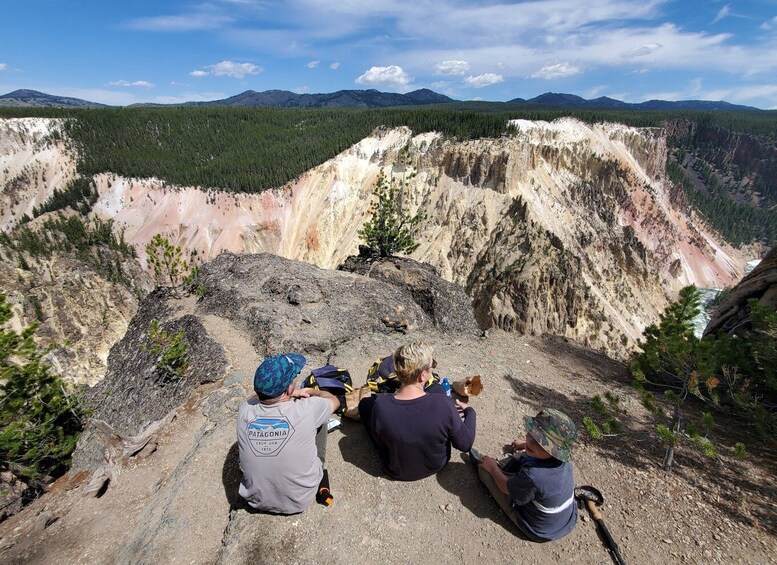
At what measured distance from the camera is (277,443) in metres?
3.62

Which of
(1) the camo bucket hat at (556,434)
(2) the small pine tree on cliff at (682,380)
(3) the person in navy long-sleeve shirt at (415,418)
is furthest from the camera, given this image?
(2) the small pine tree on cliff at (682,380)

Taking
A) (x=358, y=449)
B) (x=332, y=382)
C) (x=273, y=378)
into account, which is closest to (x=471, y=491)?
(x=358, y=449)

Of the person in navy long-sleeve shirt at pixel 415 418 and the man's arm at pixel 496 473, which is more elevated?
the person in navy long-sleeve shirt at pixel 415 418

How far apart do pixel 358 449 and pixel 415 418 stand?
149 centimetres

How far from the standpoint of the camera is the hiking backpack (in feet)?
18.8

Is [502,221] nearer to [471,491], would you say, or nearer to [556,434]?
[471,491]

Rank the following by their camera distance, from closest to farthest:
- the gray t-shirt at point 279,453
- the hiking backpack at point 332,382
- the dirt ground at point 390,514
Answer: the gray t-shirt at point 279,453 < the dirt ground at point 390,514 < the hiking backpack at point 332,382

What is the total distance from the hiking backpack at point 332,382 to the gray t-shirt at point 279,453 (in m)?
1.68

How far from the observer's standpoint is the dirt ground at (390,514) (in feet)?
12.6

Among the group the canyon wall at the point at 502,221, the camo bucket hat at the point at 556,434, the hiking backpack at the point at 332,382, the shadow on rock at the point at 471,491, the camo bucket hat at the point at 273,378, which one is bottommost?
the canyon wall at the point at 502,221

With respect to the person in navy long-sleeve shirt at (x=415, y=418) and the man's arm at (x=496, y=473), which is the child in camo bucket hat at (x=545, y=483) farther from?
the person in navy long-sleeve shirt at (x=415, y=418)

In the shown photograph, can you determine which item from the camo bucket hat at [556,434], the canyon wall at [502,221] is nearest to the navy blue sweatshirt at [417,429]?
the camo bucket hat at [556,434]

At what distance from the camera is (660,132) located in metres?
80.0

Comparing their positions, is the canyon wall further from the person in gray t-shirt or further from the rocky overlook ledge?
the person in gray t-shirt
